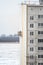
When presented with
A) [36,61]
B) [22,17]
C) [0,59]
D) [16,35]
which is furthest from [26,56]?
[0,59]

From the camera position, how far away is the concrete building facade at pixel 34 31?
2053 millimetres

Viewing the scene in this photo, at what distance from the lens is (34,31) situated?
2.07 m

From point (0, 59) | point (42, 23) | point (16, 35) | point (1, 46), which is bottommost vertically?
point (0, 59)

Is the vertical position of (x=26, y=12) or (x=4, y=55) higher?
(x=26, y=12)

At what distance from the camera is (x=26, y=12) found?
207 centimetres

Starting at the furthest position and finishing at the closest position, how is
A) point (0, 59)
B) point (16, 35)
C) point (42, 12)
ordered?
point (0, 59)
point (16, 35)
point (42, 12)

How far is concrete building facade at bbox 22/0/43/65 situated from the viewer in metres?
2.05

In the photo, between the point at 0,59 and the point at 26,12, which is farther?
the point at 0,59

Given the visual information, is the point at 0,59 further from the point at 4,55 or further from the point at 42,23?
the point at 42,23

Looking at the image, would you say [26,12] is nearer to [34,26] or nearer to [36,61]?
[34,26]

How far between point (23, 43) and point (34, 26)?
26 centimetres

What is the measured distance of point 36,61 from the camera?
207 cm

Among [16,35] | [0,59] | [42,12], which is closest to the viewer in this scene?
[42,12]

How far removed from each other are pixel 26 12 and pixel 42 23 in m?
0.23
